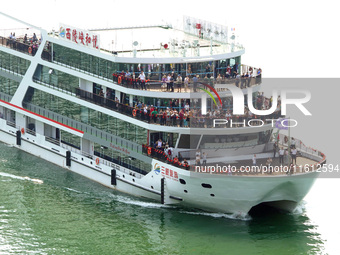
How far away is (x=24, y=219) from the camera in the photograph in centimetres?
5894

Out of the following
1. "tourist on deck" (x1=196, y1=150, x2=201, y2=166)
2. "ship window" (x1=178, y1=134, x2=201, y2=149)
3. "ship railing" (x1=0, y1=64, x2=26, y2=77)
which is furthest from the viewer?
"ship railing" (x1=0, y1=64, x2=26, y2=77)

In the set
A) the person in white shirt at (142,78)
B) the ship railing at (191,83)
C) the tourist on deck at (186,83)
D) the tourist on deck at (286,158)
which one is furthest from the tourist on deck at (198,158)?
the person in white shirt at (142,78)

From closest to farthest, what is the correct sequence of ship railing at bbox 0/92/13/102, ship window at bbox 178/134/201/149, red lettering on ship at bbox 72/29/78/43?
ship window at bbox 178/134/201/149 < red lettering on ship at bbox 72/29/78/43 < ship railing at bbox 0/92/13/102

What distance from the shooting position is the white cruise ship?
195ft

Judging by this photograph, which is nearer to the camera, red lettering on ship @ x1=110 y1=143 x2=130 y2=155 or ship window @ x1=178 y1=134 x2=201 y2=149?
ship window @ x1=178 y1=134 x2=201 y2=149

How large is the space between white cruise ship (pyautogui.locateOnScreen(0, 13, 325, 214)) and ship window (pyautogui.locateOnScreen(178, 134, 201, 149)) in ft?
0.20

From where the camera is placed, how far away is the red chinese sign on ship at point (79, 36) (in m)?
65.2

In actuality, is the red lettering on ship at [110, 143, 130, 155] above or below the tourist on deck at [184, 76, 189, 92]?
below

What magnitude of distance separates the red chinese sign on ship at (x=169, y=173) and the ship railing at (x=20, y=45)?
46.3 feet

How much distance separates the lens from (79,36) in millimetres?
66188


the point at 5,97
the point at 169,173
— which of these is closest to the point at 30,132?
the point at 5,97

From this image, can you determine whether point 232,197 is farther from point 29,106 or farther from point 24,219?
point 29,106
